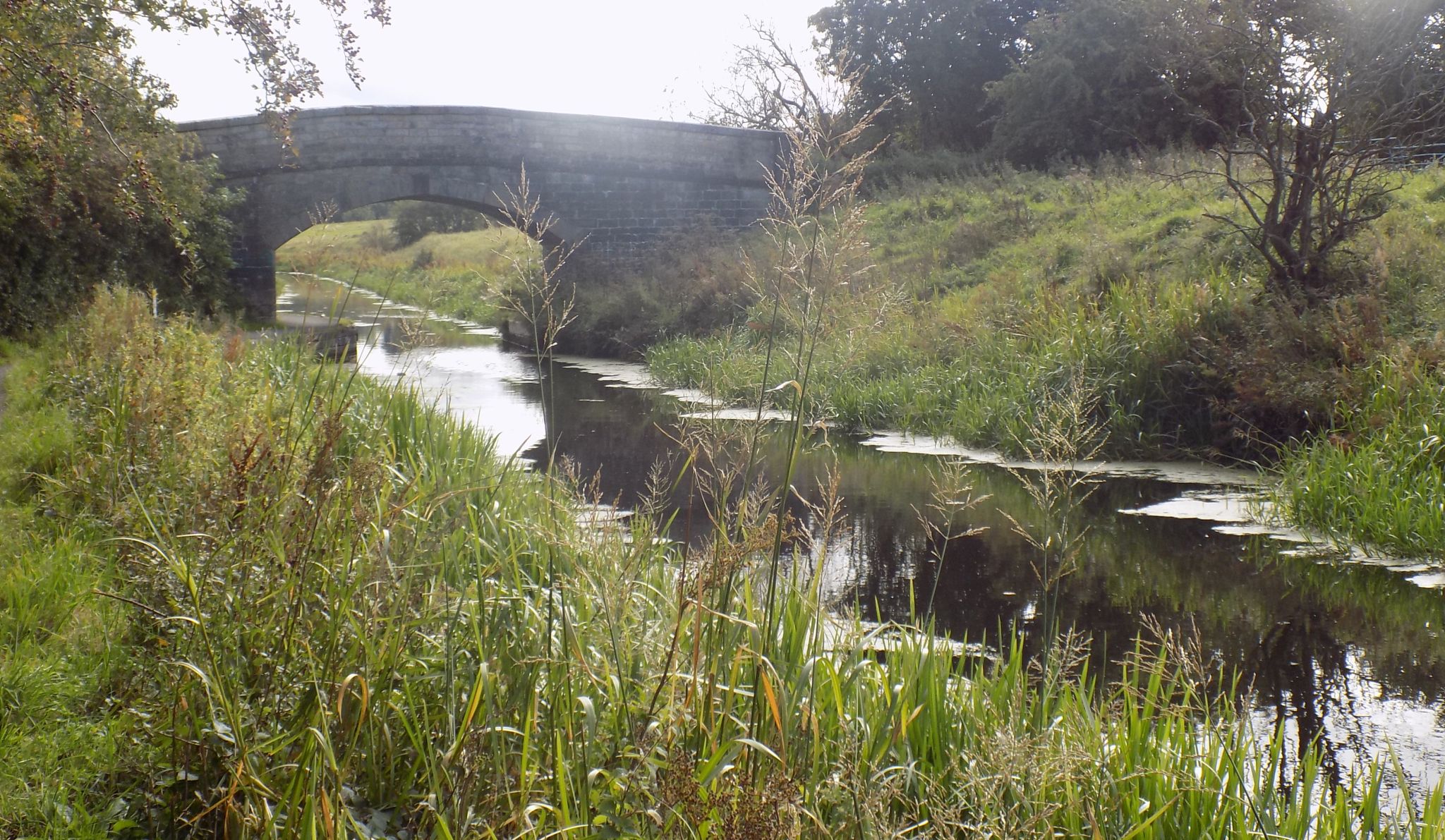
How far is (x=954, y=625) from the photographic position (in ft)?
16.2

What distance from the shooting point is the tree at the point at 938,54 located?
27453mm

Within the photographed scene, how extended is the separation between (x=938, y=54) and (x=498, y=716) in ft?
90.0

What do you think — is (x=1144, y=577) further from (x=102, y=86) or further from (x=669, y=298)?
(x=669, y=298)

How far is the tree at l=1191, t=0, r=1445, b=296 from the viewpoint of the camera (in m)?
8.72

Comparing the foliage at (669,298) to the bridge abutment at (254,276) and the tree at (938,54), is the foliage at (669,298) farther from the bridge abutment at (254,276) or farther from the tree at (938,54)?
the tree at (938,54)

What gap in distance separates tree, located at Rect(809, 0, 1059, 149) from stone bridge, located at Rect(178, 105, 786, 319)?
7.29 metres

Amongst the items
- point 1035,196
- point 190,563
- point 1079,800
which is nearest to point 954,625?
point 1079,800

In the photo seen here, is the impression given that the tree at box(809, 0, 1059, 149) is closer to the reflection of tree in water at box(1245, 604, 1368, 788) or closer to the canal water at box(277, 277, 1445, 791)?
the canal water at box(277, 277, 1445, 791)

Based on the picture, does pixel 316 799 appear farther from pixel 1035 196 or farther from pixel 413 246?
pixel 413 246

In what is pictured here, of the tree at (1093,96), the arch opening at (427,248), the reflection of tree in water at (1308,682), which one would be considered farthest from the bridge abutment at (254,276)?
the reflection of tree in water at (1308,682)

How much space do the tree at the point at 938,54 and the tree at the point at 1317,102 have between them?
17.4 metres

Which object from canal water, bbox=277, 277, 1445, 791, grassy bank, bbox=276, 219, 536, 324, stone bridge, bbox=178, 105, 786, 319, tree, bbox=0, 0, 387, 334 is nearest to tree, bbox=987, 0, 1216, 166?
stone bridge, bbox=178, 105, 786, 319

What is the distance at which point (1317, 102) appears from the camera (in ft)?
29.5

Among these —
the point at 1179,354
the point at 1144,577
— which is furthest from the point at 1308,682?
the point at 1179,354
